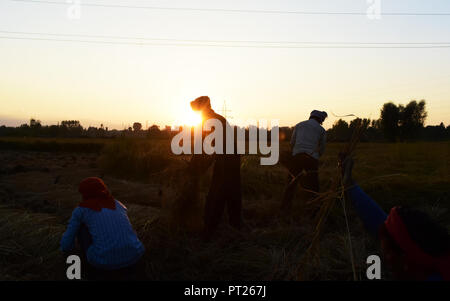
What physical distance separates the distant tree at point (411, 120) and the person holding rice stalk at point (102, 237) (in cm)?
6903

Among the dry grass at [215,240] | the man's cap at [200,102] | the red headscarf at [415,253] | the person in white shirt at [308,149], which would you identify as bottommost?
the dry grass at [215,240]

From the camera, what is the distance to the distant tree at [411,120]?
6503 centimetres

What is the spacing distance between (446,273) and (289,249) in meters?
2.77

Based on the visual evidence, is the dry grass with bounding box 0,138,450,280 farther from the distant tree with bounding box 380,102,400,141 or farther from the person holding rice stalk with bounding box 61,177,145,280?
the distant tree with bounding box 380,102,400,141

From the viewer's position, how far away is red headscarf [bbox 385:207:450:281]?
54.8 inches

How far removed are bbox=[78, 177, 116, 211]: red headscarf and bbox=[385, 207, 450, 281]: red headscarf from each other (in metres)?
2.24

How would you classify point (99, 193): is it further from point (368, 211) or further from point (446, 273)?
point (446, 273)

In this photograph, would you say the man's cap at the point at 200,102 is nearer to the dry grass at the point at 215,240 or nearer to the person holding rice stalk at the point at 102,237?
the dry grass at the point at 215,240

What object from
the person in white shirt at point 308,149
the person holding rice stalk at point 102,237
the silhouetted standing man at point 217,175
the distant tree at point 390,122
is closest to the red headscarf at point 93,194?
the person holding rice stalk at point 102,237

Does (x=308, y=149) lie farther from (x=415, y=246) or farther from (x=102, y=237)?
(x=415, y=246)

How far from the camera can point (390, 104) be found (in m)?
68.8

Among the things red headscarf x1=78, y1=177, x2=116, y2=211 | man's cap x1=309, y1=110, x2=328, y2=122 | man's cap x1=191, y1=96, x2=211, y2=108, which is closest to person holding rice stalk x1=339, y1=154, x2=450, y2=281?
red headscarf x1=78, y1=177, x2=116, y2=211

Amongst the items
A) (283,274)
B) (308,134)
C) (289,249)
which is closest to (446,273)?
(283,274)
